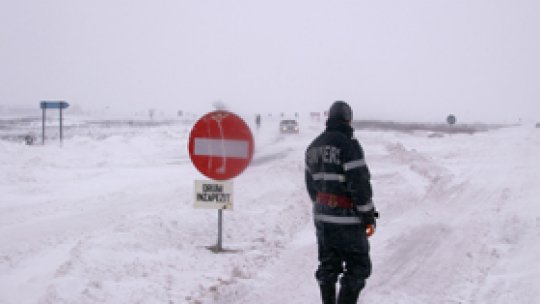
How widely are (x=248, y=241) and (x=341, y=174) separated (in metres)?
3.47

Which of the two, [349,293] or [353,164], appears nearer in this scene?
[353,164]

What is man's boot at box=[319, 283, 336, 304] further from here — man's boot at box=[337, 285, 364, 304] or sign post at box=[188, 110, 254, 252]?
sign post at box=[188, 110, 254, 252]

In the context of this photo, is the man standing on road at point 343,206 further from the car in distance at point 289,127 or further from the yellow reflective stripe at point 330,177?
the car in distance at point 289,127

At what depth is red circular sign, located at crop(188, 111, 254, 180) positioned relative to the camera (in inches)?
244

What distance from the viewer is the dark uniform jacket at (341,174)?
163 inches

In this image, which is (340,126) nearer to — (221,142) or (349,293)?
(349,293)

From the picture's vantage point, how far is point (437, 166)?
57.1 ft

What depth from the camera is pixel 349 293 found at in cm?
430

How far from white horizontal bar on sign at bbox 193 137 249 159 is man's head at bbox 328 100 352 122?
2020mm

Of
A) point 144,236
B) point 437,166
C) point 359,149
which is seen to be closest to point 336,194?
point 359,149

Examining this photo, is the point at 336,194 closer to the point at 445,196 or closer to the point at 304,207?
the point at 304,207

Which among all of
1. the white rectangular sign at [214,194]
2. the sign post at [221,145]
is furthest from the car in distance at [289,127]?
the sign post at [221,145]

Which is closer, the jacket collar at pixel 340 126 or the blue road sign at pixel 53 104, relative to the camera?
the jacket collar at pixel 340 126

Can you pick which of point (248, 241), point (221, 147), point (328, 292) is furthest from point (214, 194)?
point (328, 292)
